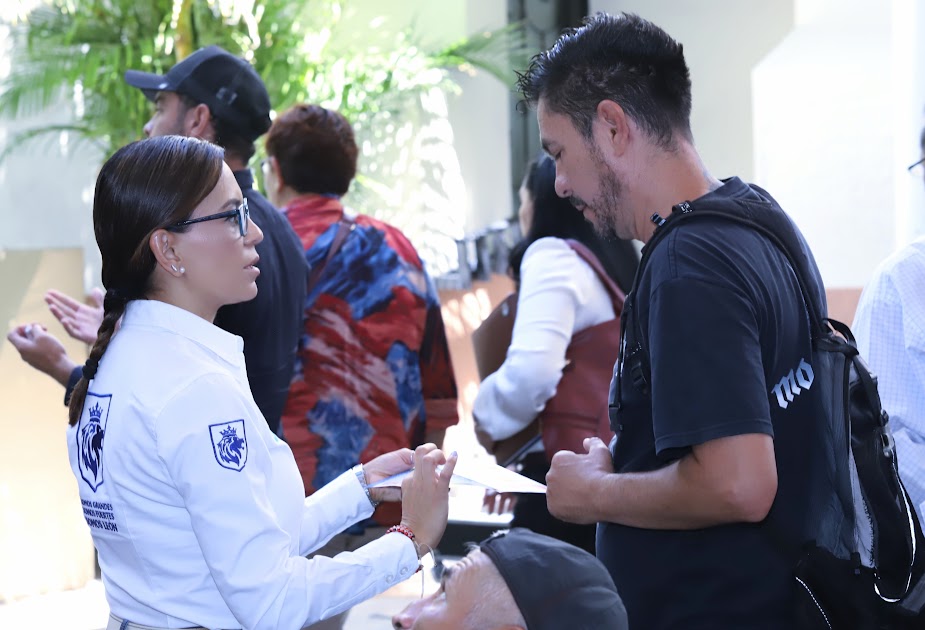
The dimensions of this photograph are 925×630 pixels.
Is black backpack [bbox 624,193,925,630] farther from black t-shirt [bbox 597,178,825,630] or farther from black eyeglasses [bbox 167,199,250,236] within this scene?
black eyeglasses [bbox 167,199,250,236]

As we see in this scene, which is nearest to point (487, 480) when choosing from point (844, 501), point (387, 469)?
point (387, 469)

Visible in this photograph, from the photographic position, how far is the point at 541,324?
283 cm

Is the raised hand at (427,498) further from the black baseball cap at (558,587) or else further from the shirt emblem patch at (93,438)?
the shirt emblem patch at (93,438)

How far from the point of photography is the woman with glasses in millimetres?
1566

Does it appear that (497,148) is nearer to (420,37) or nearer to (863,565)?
(420,37)

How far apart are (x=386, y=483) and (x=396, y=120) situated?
574cm

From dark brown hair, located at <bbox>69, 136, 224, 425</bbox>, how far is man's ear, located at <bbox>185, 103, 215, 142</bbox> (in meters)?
0.93

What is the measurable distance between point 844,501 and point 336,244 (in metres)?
1.66

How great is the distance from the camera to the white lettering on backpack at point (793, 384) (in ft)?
5.33

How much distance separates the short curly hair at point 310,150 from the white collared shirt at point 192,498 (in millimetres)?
1391

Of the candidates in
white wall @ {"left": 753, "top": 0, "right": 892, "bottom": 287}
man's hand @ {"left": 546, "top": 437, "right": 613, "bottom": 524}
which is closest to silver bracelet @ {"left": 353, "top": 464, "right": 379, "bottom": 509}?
man's hand @ {"left": 546, "top": 437, "right": 613, "bottom": 524}

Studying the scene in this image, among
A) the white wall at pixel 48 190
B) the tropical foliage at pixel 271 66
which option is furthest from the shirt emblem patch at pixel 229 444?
the white wall at pixel 48 190

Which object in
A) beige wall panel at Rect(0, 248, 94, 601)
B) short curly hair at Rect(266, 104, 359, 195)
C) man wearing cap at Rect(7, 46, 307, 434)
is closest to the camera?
man wearing cap at Rect(7, 46, 307, 434)

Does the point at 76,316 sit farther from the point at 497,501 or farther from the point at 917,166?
the point at 917,166
